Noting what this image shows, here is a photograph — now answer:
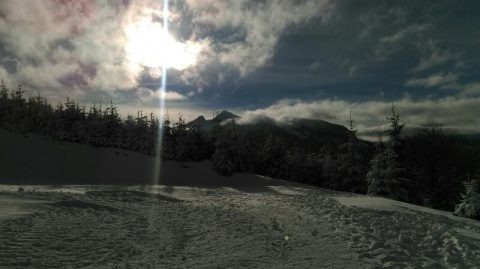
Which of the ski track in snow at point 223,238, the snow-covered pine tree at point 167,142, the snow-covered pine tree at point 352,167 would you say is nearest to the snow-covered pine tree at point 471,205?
the ski track in snow at point 223,238

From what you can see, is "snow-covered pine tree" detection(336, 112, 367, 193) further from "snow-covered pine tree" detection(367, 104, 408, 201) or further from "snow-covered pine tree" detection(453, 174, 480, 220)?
"snow-covered pine tree" detection(453, 174, 480, 220)

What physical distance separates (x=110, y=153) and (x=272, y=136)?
864 inches

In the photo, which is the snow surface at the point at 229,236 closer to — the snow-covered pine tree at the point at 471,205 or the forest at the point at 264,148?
the snow-covered pine tree at the point at 471,205

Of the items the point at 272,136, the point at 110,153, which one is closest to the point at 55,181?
the point at 110,153

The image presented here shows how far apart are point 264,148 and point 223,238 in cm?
4118

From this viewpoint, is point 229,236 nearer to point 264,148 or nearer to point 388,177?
point 388,177

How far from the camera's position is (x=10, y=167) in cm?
3994

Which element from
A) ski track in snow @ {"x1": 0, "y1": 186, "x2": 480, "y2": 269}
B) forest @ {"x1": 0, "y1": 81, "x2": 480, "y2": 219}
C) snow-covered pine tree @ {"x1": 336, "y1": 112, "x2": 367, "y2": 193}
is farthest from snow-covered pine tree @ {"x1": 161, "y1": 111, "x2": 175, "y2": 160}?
ski track in snow @ {"x1": 0, "y1": 186, "x2": 480, "y2": 269}

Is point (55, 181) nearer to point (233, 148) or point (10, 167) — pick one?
point (10, 167)

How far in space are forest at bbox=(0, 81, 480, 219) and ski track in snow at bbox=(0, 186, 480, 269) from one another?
22.5 metres

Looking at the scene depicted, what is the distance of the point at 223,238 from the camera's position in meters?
11.5

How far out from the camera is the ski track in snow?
350 inches

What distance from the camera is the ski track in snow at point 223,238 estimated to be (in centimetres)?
889

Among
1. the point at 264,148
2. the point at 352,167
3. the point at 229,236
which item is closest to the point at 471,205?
the point at 229,236
